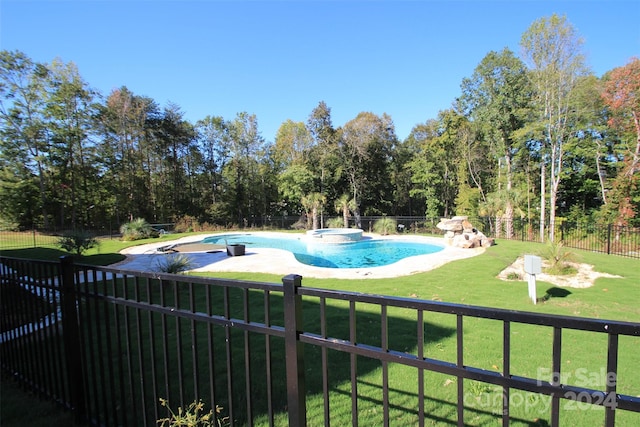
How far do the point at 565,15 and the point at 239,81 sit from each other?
55.9ft

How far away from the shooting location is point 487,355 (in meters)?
3.42

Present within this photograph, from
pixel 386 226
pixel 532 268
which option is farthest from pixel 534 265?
pixel 386 226

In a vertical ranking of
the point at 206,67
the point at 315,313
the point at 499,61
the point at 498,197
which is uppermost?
the point at 499,61

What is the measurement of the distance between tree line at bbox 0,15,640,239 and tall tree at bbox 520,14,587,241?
2.0 inches

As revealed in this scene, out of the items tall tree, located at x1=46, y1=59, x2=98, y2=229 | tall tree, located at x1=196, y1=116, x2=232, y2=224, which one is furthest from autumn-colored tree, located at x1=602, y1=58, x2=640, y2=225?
tall tree, located at x1=46, y1=59, x2=98, y2=229

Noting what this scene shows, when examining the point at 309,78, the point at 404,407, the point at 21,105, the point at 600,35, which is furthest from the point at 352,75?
the point at 21,105

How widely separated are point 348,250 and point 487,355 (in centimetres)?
1208

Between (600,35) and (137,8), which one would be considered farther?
(600,35)

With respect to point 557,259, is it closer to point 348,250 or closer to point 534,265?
point 534,265

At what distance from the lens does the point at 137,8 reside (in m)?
6.82

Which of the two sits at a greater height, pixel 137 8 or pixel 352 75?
pixel 352 75

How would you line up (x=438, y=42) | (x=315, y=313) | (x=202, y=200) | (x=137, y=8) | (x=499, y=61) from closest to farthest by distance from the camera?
Result: 1. (x=315, y=313)
2. (x=137, y=8)
3. (x=438, y=42)
4. (x=499, y=61)
5. (x=202, y=200)

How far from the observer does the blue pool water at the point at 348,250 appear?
41.5 feet

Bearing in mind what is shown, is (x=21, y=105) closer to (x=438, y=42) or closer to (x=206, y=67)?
(x=206, y=67)
